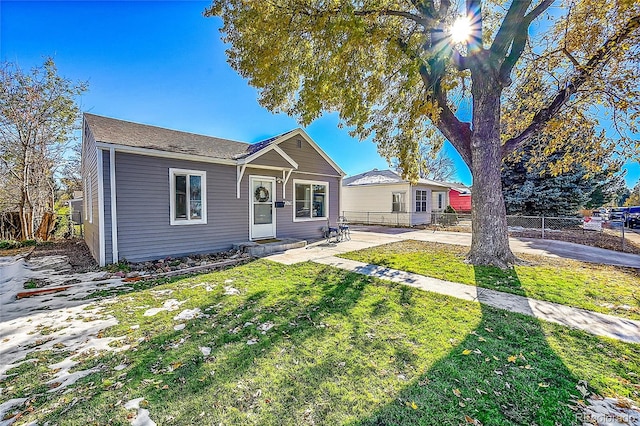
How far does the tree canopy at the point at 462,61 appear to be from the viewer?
243 inches

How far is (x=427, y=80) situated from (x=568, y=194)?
1527cm

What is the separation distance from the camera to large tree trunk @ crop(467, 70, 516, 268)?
6.84 meters

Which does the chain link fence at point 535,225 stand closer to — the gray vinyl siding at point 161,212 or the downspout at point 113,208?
the gray vinyl siding at point 161,212

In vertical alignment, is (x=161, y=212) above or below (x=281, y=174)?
below

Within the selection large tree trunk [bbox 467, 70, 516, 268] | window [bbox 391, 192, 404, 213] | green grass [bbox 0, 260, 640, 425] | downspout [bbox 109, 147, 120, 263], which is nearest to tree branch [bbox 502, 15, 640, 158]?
large tree trunk [bbox 467, 70, 516, 268]

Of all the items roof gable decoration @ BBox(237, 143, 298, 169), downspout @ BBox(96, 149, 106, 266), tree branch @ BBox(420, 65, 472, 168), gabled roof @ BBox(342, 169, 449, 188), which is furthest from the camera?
gabled roof @ BBox(342, 169, 449, 188)

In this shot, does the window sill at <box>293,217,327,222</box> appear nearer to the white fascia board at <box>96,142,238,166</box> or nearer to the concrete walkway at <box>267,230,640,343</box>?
the concrete walkway at <box>267,230,640,343</box>

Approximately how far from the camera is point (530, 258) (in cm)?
788

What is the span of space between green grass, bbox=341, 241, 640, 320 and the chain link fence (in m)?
5.57

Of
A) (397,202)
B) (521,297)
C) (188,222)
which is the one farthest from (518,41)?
(397,202)

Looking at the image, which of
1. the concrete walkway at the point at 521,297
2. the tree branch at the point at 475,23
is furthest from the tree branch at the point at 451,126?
the concrete walkway at the point at 521,297

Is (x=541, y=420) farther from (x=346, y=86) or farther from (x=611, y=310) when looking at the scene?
(x=346, y=86)

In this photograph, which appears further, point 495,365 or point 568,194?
point 568,194

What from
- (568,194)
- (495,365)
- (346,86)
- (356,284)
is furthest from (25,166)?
(568,194)
